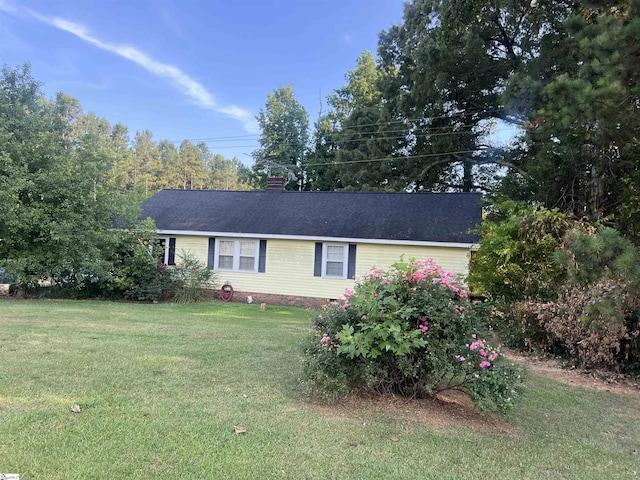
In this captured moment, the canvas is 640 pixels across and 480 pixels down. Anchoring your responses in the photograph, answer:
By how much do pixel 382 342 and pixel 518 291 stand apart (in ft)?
20.3

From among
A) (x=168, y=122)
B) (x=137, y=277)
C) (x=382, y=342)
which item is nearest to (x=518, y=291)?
(x=382, y=342)

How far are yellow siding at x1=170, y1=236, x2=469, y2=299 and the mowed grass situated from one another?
7.88 metres

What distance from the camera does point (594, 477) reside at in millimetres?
3000

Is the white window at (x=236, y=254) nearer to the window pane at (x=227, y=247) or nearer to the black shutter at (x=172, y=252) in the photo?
the window pane at (x=227, y=247)

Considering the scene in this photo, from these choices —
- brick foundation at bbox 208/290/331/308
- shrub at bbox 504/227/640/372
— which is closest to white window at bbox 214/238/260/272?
brick foundation at bbox 208/290/331/308

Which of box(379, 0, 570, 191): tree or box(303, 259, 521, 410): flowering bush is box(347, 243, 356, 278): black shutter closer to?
box(379, 0, 570, 191): tree

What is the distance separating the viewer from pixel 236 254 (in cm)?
1526

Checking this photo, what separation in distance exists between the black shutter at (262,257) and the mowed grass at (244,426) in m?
8.89

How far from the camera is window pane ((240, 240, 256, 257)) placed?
15.2 meters

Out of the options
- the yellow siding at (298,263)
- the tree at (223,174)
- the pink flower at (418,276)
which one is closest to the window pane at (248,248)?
the yellow siding at (298,263)

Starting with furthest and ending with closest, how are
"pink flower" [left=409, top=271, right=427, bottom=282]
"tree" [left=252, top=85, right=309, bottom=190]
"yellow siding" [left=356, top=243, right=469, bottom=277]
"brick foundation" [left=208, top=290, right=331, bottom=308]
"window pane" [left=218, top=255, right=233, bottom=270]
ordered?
"tree" [left=252, top=85, right=309, bottom=190], "window pane" [left=218, top=255, right=233, bottom=270], "brick foundation" [left=208, top=290, right=331, bottom=308], "yellow siding" [left=356, top=243, right=469, bottom=277], "pink flower" [left=409, top=271, right=427, bottom=282]

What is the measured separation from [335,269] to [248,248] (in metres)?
3.22

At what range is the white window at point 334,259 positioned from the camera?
47.2 ft

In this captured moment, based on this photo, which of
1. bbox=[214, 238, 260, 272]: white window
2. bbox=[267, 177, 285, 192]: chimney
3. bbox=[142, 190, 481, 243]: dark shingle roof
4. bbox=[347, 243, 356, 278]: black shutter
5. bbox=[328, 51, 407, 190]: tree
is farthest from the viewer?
bbox=[328, 51, 407, 190]: tree
